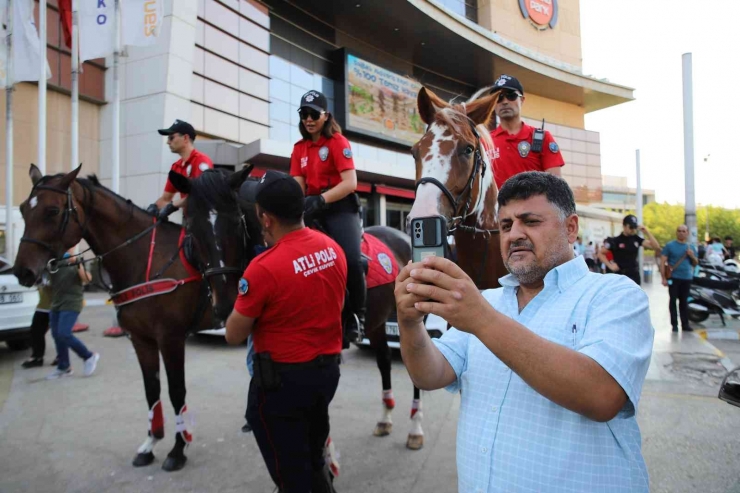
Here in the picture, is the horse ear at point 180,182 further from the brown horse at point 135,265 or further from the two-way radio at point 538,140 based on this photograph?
the two-way radio at point 538,140

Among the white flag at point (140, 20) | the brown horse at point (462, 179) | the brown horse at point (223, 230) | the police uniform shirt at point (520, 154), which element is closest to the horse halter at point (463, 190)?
the brown horse at point (462, 179)

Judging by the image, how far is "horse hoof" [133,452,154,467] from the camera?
3.67 metres

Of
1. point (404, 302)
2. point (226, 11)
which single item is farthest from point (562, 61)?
point (404, 302)

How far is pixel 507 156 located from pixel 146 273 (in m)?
3.16

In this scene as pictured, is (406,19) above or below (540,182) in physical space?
above

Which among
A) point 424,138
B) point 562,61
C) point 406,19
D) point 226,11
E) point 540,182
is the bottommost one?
point 540,182

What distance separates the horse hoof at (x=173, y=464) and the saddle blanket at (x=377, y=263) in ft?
6.99

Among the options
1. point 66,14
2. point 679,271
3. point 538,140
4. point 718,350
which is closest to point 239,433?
point 538,140

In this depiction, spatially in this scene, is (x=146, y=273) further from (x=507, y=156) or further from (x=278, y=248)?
(x=507, y=156)

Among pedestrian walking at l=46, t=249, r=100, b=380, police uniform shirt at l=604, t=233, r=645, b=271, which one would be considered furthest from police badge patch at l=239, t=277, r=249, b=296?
police uniform shirt at l=604, t=233, r=645, b=271

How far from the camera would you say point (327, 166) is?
12.7 feet

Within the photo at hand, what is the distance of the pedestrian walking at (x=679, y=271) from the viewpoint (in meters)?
9.07

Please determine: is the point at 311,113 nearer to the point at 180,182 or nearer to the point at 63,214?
the point at 180,182

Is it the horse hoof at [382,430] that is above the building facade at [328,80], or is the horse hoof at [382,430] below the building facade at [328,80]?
below
